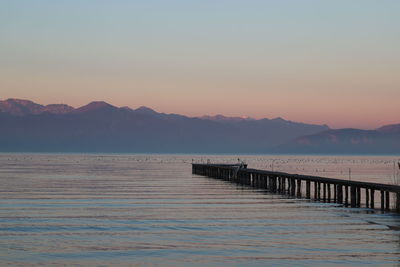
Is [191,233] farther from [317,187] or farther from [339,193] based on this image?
[317,187]

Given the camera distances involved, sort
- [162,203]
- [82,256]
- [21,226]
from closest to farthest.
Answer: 1. [82,256]
2. [21,226]
3. [162,203]

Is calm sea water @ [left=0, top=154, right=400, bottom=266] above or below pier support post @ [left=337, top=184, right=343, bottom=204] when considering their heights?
below

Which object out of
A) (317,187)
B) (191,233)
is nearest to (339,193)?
(191,233)

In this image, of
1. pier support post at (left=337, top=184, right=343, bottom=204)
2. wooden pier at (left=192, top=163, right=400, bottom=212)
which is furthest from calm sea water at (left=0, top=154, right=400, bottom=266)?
pier support post at (left=337, top=184, right=343, bottom=204)

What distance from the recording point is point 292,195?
48844mm

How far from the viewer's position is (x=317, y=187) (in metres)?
62.8

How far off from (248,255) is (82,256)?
5.19 m

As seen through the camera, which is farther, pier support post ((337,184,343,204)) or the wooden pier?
pier support post ((337,184,343,204))

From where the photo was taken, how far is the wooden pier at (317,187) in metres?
37.7

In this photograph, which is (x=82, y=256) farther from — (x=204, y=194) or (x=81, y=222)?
(x=204, y=194)

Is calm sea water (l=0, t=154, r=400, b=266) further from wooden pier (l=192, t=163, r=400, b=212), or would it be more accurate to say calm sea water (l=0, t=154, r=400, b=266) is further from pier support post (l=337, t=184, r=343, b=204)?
pier support post (l=337, t=184, r=343, b=204)

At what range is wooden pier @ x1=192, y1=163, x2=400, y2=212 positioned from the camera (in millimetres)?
37737

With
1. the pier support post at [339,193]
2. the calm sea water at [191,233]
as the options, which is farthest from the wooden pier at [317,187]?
the calm sea water at [191,233]

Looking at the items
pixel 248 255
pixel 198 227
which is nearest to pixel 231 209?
pixel 198 227
